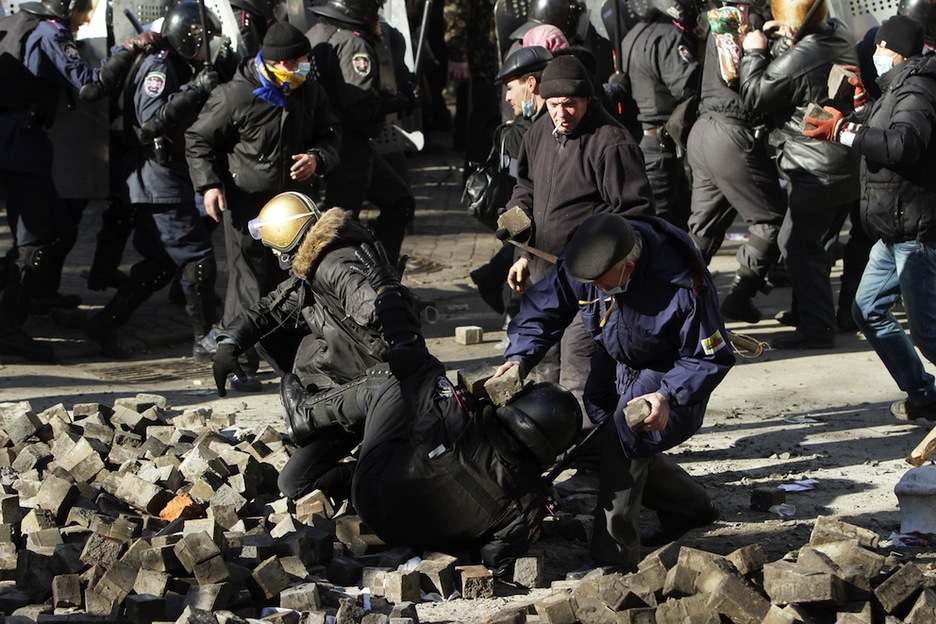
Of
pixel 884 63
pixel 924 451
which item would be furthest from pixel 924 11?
pixel 924 451

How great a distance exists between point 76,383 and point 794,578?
507cm

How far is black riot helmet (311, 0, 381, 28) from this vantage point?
8578 mm

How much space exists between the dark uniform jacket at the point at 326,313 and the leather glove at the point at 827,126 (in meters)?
2.23

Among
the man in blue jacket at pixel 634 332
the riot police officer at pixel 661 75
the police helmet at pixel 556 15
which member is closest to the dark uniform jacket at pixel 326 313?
the man in blue jacket at pixel 634 332

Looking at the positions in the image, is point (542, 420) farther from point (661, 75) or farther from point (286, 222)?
point (661, 75)

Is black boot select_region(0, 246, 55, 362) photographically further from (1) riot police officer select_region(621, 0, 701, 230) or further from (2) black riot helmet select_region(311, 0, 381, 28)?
(1) riot police officer select_region(621, 0, 701, 230)

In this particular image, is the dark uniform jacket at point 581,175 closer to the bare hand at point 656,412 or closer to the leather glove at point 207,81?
the bare hand at point 656,412

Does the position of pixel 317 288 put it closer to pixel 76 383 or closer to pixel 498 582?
pixel 498 582

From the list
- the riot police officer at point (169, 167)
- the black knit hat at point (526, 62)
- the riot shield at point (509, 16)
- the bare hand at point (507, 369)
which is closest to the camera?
the bare hand at point (507, 369)

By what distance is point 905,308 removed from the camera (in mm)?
6629

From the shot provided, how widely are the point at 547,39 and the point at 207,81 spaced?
2103 mm

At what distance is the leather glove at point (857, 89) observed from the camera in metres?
7.27

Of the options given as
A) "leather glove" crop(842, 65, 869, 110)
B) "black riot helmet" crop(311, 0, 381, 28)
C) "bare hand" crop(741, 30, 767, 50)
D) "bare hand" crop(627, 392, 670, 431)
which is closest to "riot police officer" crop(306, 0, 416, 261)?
"black riot helmet" crop(311, 0, 381, 28)

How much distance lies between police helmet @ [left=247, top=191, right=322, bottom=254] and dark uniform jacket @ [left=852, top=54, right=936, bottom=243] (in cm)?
264
